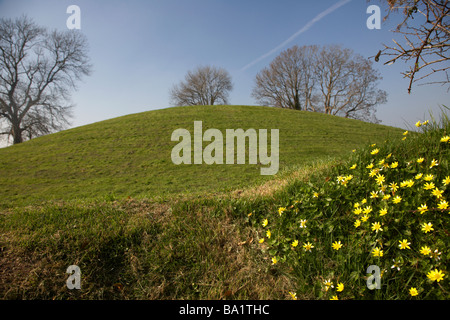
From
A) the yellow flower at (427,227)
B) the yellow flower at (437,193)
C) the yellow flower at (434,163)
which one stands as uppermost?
the yellow flower at (434,163)

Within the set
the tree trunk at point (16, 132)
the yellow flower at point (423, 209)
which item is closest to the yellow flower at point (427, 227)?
the yellow flower at point (423, 209)

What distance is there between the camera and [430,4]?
2301mm

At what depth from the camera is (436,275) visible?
2.05 meters

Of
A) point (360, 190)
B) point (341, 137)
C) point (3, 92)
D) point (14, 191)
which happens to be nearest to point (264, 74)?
point (341, 137)

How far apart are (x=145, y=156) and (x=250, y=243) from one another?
9.86 metres

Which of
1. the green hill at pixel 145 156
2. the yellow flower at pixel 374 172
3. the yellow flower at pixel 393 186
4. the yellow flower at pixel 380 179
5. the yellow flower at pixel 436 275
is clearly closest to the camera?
the yellow flower at pixel 436 275

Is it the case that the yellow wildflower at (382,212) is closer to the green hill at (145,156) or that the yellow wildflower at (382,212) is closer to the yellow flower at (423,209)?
the yellow flower at (423,209)

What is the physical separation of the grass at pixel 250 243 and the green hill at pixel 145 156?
1504 mm

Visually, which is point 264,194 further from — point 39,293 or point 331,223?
point 39,293

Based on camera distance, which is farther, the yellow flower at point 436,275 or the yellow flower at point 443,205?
the yellow flower at point 443,205

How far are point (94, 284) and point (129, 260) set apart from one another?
0.42 metres

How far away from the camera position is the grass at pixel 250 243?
240 cm

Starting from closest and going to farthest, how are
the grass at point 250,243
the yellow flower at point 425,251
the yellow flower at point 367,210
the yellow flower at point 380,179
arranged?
1. the yellow flower at point 425,251
2. the grass at point 250,243
3. the yellow flower at point 367,210
4. the yellow flower at point 380,179

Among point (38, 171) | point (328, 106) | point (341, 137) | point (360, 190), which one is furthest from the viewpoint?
point (328, 106)
